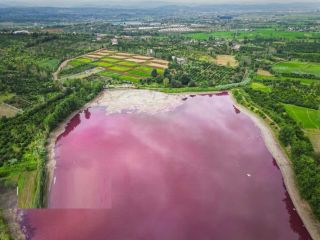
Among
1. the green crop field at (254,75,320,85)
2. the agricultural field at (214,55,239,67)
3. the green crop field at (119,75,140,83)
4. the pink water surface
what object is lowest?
the agricultural field at (214,55,239,67)

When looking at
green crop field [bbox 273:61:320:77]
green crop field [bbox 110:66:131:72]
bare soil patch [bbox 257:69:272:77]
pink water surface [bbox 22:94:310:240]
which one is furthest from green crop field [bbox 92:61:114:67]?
green crop field [bbox 273:61:320:77]

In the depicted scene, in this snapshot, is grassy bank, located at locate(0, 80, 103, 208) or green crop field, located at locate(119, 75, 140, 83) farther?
green crop field, located at locate(119, 75, 140, 83)

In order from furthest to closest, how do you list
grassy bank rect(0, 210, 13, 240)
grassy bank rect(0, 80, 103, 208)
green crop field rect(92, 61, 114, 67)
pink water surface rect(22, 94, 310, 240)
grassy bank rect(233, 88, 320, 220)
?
green crop field rect(92, 61, 114, 67) → grassy bank rect(0, 80, 103, 208) → grassy bank rect(233, 88, 320, 220) → pink water surface rect(22, 94, 310, 240) → grassy bank rect(0, 210, 13, 240)

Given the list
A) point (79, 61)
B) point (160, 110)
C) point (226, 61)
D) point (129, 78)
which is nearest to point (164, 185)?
point (160, 110)

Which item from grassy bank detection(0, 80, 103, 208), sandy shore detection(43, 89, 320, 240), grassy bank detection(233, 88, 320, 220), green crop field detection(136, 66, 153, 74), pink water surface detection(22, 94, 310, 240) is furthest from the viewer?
green crop field detection(136, 66, 153, 74)

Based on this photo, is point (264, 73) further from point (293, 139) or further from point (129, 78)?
point (293, 139)

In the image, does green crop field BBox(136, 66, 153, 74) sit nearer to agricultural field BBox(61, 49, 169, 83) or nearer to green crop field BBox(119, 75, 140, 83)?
agricultural field BBox(61, 49, 169, 83)
